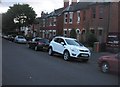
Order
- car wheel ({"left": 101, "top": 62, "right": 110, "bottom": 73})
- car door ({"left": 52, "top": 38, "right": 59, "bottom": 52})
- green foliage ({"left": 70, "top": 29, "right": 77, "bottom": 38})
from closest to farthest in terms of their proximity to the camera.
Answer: car wheel ({"left": 101, "top": 62, "right": 110, "bottom": 73}) < car door ({"left": 52, "top": 38, "right": 59, "bottom": 52}) < green foliage ({"left": 70, "top": 29, "right": 77, "bottom": 38})

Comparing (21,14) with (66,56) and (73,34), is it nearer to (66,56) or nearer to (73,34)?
(73,34)

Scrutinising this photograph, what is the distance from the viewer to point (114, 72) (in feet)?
49.8

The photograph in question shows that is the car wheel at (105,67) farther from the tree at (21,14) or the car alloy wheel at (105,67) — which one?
the tree at (21,14)

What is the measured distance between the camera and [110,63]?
575 inches

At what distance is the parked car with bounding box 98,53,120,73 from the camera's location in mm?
14148

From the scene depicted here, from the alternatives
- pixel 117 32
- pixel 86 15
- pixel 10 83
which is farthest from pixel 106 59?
pixel 86 15

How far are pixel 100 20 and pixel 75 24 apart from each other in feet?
25.3

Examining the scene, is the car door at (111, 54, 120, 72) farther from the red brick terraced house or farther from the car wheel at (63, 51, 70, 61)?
the red brick terraced house

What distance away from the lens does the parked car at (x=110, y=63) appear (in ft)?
46.4

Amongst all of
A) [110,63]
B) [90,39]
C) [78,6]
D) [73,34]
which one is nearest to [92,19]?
[73,34]

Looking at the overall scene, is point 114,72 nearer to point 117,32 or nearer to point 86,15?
point 117,32

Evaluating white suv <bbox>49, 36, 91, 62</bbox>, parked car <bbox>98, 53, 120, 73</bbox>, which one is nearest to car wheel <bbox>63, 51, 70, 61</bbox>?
white suv <bbox>49, 36, 91, 62</bbox>

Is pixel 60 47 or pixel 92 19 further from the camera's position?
pixel 92 19

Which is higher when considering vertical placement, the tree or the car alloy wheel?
the tree
